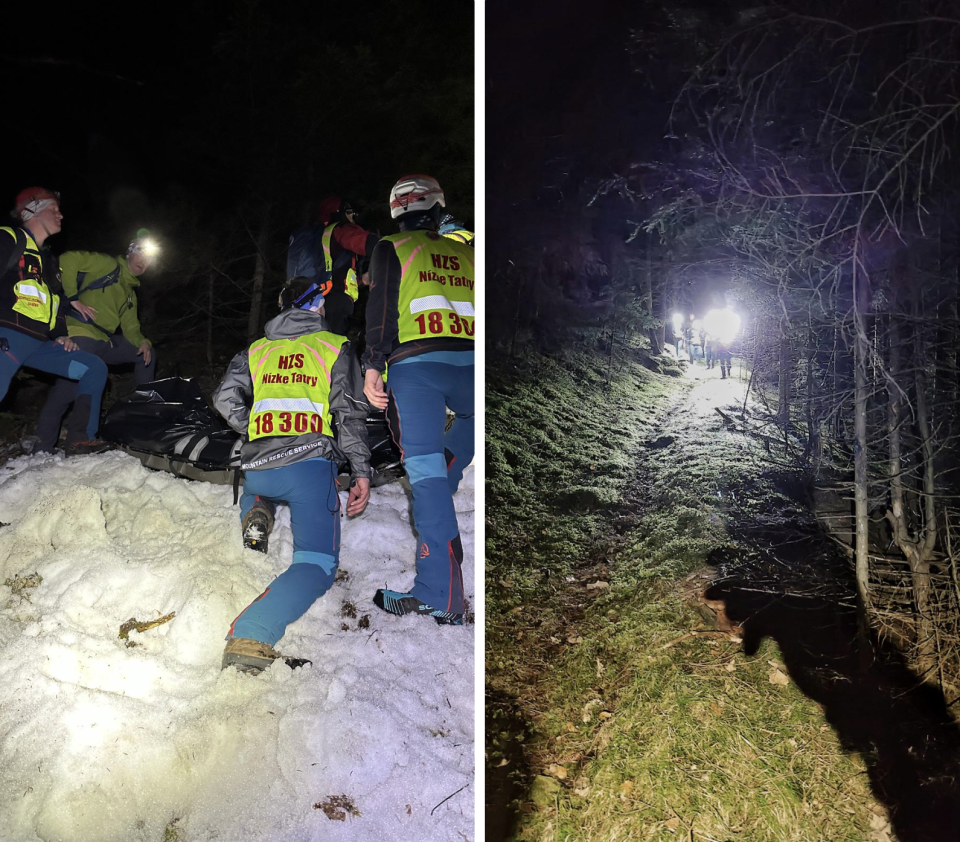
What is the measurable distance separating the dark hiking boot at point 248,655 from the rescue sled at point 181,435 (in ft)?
1.63

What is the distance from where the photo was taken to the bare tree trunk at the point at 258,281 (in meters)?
1.59

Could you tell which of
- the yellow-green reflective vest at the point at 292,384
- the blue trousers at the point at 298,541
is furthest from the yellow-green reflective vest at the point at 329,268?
the blue trousers at the point at 298,541

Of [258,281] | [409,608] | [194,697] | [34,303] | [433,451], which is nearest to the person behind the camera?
[194,697]

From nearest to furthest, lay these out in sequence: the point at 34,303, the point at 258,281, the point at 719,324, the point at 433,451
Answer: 1. the point at 719,324
2. the point at 433,451
3. the point at 258,281
4. the point at 34,303

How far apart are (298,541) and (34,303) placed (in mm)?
1139

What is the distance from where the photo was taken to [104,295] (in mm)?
1734

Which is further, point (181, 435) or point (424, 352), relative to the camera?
point (181, 435)

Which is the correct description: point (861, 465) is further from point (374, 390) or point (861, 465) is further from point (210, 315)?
point (210, 315)

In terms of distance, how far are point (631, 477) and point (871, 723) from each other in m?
0.66

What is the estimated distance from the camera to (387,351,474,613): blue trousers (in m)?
1.41

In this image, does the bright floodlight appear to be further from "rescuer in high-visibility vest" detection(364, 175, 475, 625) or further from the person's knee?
the person's knee

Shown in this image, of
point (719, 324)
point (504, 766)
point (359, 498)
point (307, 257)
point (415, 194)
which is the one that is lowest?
point (504, 766)

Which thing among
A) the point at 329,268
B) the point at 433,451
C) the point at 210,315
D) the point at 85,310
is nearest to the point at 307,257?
the point at 329,268

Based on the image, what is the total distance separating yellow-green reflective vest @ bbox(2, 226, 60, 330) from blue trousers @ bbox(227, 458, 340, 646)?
0.88 m
